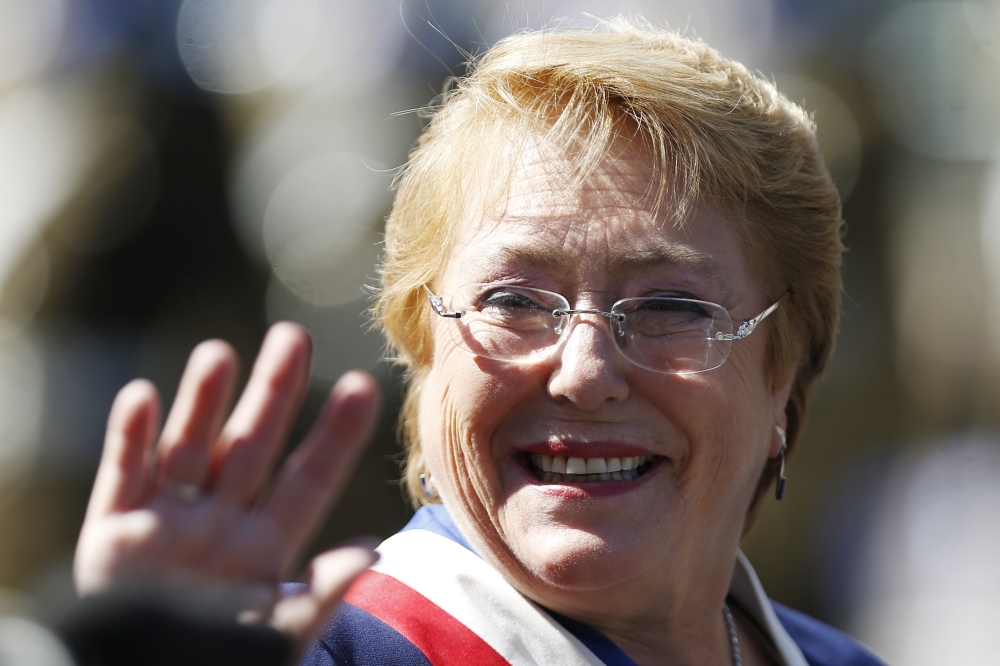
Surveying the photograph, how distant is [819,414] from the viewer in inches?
202

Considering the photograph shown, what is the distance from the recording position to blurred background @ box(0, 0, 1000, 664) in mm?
3994

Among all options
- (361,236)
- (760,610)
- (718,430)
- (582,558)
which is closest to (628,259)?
(718,430)

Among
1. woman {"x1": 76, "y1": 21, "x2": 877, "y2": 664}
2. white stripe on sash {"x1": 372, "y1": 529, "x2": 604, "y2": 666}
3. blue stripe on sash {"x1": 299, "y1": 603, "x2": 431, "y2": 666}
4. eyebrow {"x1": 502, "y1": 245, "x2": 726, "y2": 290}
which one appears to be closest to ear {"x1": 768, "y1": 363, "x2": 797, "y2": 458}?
woman {"x1": 76, "y1": 21, "x2": 877, "y2": 664}

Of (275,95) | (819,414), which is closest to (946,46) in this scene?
(819,414)

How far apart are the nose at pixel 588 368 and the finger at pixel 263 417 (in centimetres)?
66

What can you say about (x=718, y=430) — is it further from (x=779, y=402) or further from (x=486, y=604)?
(x=486, y=604)

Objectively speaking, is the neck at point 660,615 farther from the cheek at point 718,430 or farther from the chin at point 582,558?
the cheek at point 718,430

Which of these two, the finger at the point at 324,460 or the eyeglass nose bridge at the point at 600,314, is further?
the eyeglass nose bridge at the point at 600,314

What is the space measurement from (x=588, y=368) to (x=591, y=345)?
0.04m

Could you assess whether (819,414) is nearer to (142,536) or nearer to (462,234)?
(462,234)

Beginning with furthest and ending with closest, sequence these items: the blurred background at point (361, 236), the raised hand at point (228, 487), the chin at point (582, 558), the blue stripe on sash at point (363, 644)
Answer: the blurred background at point (361, 236) < the chin at point (582, 558) < the blue stripe on sash at point (363, 644) < the raised hand at point (228, 487)

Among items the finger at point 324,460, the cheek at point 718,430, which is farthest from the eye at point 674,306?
the finger at point 324,460

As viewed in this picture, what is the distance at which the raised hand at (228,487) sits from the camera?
91 cm

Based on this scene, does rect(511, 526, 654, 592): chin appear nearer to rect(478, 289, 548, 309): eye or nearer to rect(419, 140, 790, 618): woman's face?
rect(419, 140, 790, 618): woman's face
